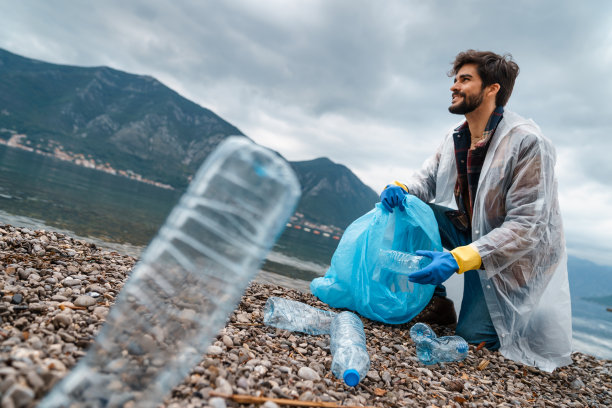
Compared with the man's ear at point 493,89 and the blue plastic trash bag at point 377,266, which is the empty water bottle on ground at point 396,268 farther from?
the man's ear at point 493,89

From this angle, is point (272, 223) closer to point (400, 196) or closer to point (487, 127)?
point (400, 196)

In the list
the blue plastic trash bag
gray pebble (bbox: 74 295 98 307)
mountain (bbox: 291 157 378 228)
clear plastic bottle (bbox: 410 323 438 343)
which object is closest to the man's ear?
the blue plastic trash bag

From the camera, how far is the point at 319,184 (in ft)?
635

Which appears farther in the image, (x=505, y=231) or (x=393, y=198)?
(x=393, y=198)

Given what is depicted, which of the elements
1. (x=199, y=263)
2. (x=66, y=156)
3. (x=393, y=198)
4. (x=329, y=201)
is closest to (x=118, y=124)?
(x=66, y=156)

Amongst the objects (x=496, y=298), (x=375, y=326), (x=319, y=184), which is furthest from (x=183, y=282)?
(x=319, y=184)

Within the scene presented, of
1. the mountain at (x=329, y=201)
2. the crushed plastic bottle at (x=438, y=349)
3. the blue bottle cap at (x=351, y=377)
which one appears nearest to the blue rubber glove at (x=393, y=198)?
the crushed plastic bottle at (x=438, y=349)

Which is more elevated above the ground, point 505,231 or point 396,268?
point 505,231

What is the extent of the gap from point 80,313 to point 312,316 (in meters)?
2.02

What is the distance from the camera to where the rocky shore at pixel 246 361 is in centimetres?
176

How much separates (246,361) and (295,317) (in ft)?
3.62

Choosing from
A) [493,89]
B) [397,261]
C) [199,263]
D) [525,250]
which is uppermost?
[493,89]

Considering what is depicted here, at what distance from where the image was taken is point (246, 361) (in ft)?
7.69

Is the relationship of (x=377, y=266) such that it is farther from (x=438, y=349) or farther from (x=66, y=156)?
(x=66, y=156)
